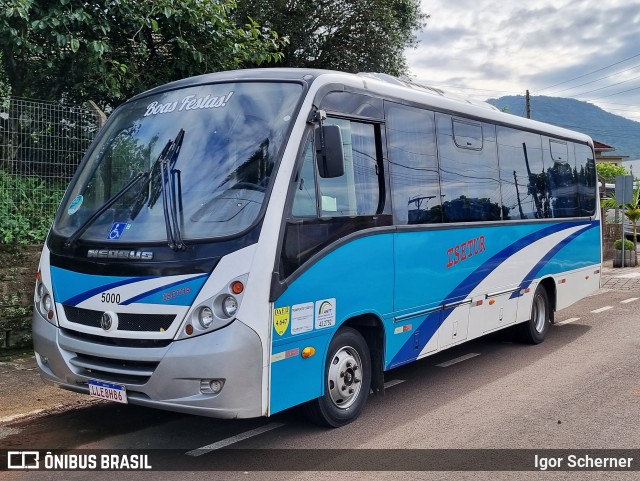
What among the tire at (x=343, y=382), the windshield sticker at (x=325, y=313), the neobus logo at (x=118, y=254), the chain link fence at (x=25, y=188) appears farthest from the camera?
the chain link fence at (x=25, y=188)

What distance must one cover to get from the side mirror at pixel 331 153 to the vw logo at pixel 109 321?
1.92 metres

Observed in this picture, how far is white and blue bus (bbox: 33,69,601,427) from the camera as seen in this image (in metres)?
4.82

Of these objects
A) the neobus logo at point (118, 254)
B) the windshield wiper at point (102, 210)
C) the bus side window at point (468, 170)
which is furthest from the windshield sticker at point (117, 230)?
the bus side window at point (468, 170)

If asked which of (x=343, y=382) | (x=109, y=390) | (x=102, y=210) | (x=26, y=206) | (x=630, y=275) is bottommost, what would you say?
(x=630, y=275)

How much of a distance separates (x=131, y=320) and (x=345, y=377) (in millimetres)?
1927

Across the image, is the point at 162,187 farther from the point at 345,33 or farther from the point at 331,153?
the point at 345,33

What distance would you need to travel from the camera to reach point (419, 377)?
777 centimetres

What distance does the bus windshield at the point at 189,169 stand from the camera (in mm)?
5102

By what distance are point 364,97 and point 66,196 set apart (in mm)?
2787

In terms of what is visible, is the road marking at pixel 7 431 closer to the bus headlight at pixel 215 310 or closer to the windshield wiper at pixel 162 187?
the windshield wiper at pixel 162 187

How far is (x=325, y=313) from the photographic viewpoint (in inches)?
216

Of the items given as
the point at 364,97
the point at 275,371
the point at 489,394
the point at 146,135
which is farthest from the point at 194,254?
the point at 489,394

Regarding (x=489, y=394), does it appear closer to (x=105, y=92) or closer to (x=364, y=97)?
(x=364, y=97)

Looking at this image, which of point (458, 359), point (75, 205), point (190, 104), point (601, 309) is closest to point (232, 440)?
point (75, 205)
